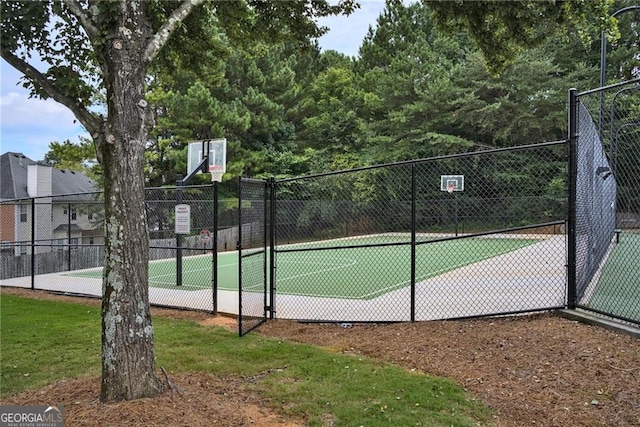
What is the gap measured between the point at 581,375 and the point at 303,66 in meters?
30.9

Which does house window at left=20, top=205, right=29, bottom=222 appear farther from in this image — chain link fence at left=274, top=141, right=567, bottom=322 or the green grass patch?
the green grass patch

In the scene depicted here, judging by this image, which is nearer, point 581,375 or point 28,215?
point 581,375

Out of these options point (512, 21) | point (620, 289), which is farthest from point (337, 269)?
point (512, 21)

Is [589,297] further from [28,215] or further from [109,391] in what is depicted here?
[28,215]

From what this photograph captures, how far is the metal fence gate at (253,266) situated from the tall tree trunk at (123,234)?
2285mm

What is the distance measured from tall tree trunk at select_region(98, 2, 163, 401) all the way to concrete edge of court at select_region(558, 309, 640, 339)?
4143 millimetres

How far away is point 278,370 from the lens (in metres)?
4.30

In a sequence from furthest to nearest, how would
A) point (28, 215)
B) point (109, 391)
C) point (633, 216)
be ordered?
point (28, 215)
point (633, 216)
point (109, 391)

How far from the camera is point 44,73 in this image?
150 inches

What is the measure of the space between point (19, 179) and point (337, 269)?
21566 mm

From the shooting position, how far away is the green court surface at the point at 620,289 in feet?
17.2

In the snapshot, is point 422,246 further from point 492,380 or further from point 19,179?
point 19,179

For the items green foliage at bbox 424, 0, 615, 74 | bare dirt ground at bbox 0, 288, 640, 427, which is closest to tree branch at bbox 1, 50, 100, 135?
bare dirt ground at bbox 0, 288, 640, 427

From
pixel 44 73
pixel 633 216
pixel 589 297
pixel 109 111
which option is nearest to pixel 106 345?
pixel 109 111
